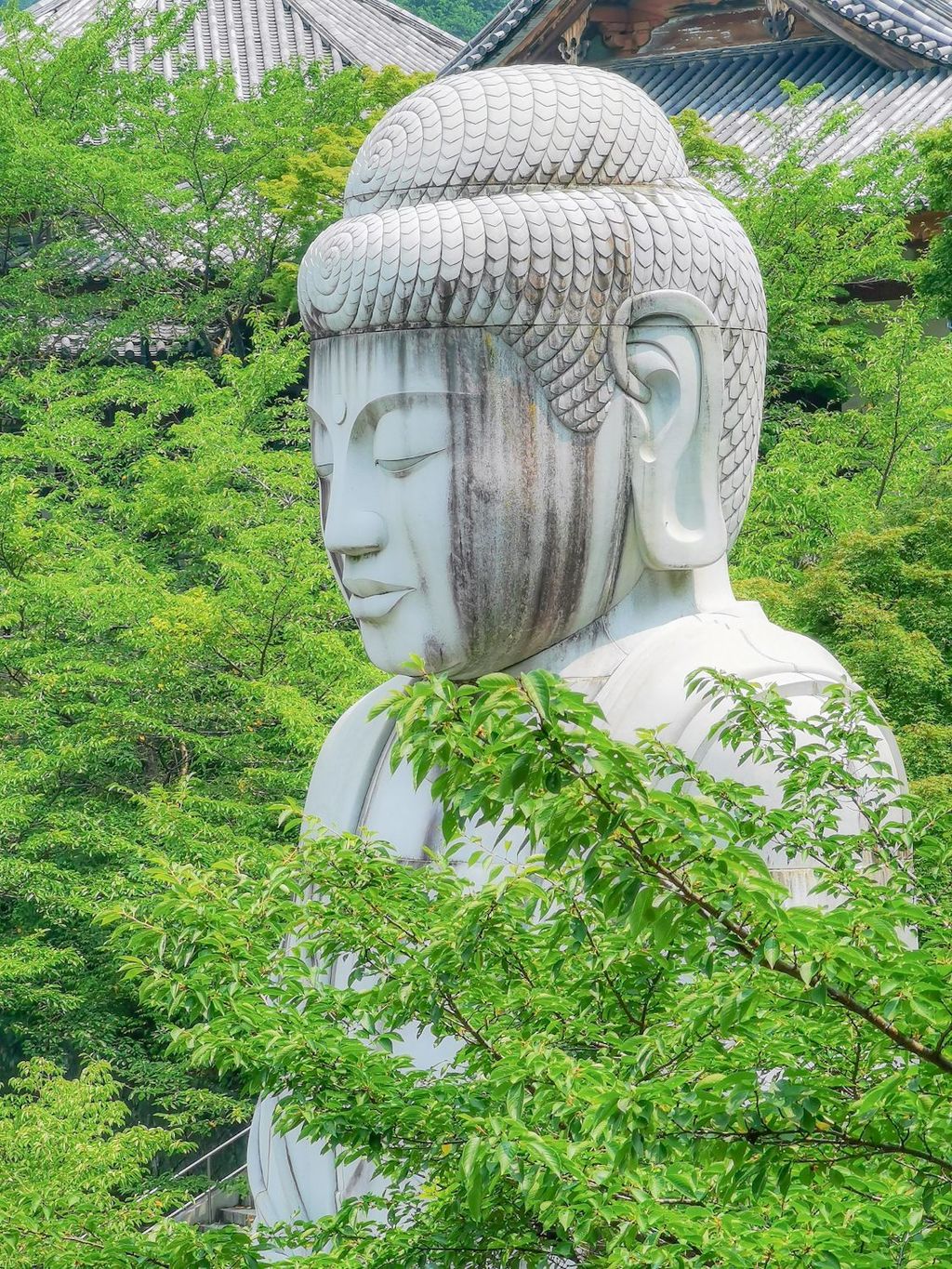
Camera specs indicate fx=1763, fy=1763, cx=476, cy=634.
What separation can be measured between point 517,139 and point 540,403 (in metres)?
0.52

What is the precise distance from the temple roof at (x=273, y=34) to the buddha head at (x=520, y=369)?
61.7 ft

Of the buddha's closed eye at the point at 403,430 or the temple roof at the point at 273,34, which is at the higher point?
the temple roof at the point at 273,34

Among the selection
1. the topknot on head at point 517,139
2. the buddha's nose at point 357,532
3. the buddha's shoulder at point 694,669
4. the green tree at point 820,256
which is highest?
the green tree at point 820,256

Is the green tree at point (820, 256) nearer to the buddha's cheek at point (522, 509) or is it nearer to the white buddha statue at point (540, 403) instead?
the white buddha statue at point (540, 403)

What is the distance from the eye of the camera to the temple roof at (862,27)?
16.1 metres

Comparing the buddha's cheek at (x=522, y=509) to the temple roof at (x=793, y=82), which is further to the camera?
the temple roof at (x=793, y=82)

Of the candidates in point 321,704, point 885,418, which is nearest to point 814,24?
point 885,418

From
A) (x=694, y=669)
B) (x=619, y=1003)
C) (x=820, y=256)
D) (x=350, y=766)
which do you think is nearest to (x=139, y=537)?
(x=820, y=256)

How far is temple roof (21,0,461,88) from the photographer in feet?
72.4

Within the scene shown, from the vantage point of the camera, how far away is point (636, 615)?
3.42 meters

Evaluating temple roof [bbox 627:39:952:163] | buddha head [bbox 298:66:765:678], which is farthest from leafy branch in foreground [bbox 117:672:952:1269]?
temple roof [bbox 627:39:952:163]

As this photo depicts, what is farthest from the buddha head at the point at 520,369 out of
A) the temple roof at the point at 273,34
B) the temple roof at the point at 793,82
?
the temple roof at the point at 273,34

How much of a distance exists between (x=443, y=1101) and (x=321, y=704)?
551cm

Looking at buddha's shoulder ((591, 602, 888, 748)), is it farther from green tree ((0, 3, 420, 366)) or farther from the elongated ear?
green tree ((0, 3, 420, 366))
